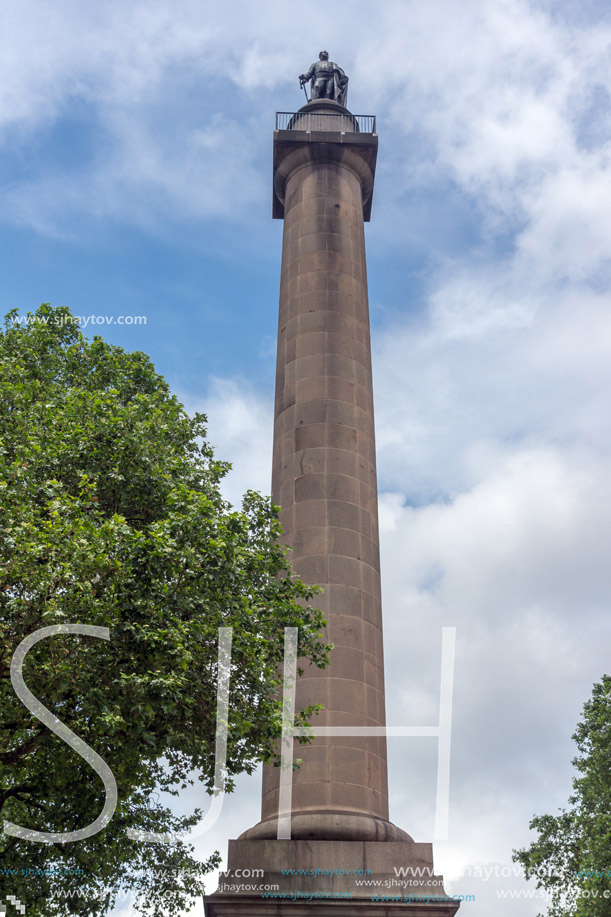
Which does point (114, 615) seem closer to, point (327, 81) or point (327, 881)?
point (327, 881)

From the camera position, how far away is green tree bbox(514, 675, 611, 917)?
32156mm

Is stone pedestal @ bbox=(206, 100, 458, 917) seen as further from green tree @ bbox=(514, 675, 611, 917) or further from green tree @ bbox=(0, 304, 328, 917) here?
green tree @ bbox=(514, 675, 611, 917)

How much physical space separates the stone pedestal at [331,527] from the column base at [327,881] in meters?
0.03

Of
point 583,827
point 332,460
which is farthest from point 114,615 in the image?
point 583,827

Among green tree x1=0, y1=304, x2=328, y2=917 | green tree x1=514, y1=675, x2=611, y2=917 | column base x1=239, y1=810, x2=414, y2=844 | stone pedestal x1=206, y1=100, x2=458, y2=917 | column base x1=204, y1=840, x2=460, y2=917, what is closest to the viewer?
green tree x1=0, y1=304, x2=328, y2=917

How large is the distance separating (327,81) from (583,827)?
3254 centimetres

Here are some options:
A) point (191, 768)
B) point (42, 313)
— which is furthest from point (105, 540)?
point (42, 313)

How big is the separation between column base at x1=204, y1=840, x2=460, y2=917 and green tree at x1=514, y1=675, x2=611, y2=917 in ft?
46.2

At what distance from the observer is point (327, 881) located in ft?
64.6

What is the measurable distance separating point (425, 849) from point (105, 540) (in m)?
10.8

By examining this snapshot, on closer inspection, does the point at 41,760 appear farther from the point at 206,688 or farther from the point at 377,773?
the point at 377,773

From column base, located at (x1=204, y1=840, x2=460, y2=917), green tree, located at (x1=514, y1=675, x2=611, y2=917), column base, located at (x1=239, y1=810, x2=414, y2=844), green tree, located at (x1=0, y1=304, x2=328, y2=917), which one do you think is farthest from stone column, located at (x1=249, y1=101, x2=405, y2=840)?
green tree, located at (x1=514, y1=675, x2=611, y2=917)

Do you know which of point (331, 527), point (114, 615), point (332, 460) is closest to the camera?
point (114, 615)

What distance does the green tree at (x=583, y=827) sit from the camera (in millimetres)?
32156
